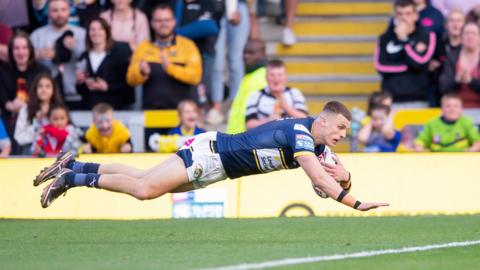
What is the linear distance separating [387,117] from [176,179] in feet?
18.0

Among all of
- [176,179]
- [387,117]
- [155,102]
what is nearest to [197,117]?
[155,102]

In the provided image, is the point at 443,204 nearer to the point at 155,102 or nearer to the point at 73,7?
the point at 155,102

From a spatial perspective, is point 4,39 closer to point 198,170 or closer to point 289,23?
point 289,23

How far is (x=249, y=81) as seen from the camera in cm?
1672

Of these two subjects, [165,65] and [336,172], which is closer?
[336,172]

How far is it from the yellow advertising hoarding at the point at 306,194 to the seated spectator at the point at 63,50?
2832 mm

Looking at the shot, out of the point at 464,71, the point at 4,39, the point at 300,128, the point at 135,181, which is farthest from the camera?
the point at 4,39

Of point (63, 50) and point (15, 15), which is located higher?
point (15, 15)

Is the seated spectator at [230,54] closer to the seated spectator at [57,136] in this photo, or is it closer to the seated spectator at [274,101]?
the seated spectator at [274,101]

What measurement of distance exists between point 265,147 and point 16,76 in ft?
22.6

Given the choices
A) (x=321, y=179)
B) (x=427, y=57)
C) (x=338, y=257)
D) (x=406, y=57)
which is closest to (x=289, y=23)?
(x=406, y=57)

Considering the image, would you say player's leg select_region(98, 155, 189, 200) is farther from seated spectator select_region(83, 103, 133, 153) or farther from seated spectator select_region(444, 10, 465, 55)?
seated spectator select_region(444, 10, 465, 55)

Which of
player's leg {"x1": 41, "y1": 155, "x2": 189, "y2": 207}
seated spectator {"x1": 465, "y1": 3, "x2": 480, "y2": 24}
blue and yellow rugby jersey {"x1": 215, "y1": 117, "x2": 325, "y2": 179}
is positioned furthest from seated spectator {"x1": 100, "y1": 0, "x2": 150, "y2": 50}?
blue and yellow rugby jersey {"x1": 215, "y1": 117, "x2": 325, "y2": 179}

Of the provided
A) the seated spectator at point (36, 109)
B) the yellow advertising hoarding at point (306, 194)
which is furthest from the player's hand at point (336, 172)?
the seated spectator at point (36, 109)
